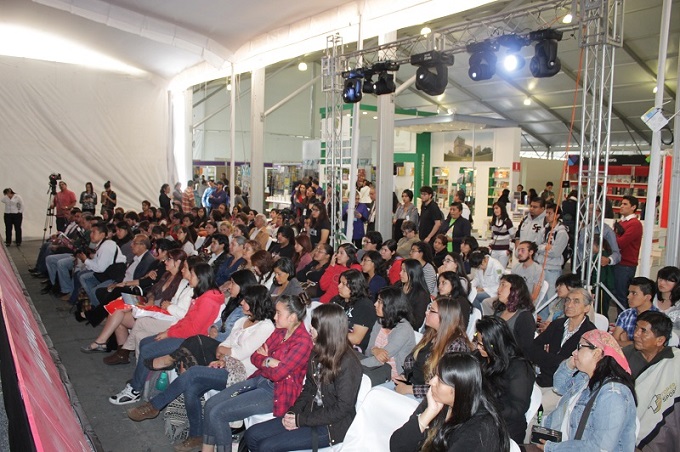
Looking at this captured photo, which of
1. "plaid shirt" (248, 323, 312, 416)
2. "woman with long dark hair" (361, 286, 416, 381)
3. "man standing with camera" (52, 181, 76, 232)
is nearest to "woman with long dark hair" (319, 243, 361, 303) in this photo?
"woman with long dark hair" (361, 286, 416, 381)

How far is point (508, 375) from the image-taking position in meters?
2.75

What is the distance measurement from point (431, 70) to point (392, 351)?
490 centimetres

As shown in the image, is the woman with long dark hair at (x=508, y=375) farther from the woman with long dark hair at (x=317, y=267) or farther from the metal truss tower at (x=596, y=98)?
the metal truss tower at (x=596, y=98)

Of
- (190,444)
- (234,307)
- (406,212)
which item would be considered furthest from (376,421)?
(406,212)

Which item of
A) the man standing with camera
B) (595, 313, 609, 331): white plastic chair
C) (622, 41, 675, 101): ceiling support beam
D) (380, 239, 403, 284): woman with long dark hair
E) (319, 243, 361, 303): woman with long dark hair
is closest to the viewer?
(595, 313, 609, 331): white plastic chair

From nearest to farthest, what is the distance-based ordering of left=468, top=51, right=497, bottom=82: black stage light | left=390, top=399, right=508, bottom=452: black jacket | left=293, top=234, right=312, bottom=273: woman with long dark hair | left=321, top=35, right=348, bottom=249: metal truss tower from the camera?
left=390, top=399, right=508, bottom=452: black jacket < left=293, top=234, right=312, bottom=273: woman with long dark hair < left=468, top=51, right=497, bottom=82: black stage light < left=321, top=35, right=348, bottom=249: metal truss tower

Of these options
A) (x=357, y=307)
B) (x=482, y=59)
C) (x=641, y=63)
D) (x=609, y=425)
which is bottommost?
(x=609, y=425)

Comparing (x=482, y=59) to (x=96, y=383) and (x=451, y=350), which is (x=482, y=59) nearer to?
(x=451, y=350)

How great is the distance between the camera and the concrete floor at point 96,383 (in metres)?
3.75

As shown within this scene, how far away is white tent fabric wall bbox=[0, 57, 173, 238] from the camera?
45.6 ft

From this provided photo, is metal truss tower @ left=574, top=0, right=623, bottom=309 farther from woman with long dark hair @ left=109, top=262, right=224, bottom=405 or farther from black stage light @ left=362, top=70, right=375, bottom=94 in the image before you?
woman with long dark hair @ left=109, top=262, right=224, bottom=405

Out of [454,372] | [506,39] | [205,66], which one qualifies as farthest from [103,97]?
[454,372]

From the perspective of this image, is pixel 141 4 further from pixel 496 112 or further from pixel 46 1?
pixel 496 112

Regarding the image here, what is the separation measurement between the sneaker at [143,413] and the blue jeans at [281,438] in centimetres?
122
